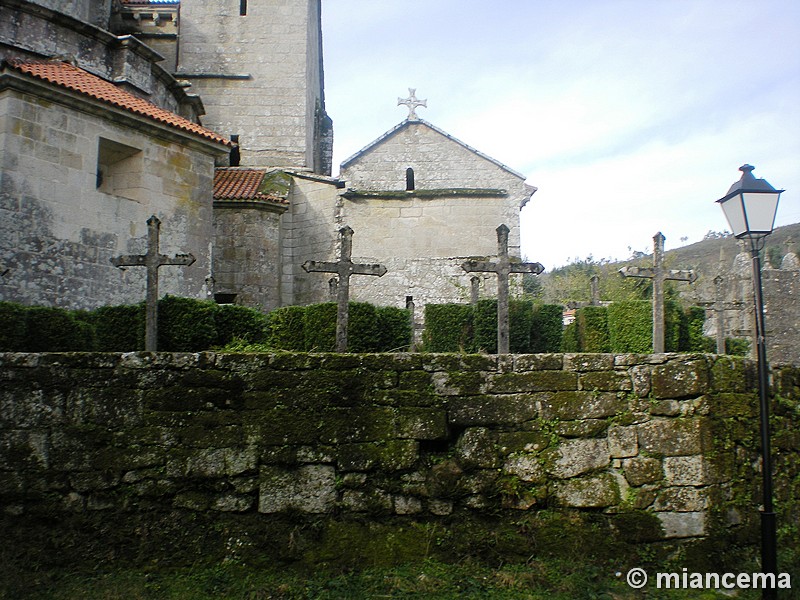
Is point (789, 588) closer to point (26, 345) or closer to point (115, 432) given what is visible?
point (115, 432)

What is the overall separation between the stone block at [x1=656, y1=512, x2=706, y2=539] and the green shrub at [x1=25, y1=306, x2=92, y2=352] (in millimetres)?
6450

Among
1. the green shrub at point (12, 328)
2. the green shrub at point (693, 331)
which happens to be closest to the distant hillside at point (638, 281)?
the green shrub at point (693, 331)

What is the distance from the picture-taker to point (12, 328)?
678 centimetres

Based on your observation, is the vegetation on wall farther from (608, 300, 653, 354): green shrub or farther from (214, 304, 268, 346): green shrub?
(608, 300, 653, 354): green shrub

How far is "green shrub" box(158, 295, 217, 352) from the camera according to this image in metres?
8.71

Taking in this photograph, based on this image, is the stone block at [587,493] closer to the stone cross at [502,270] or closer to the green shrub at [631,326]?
the stone cross at [502,270]

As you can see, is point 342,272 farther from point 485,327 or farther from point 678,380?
point 678,380

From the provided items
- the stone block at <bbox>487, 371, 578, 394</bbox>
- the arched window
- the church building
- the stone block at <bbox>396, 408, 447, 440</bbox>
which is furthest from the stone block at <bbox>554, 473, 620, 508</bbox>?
the arched window

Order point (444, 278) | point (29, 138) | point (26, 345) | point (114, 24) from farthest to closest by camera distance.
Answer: point (114, 24) → point (444, 278) → point (29, 138) → point (26, 345)

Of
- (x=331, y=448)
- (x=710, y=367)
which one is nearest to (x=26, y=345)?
(x=331, y=448)

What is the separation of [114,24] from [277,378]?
17145 mm

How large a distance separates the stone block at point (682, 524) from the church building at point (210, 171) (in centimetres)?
600

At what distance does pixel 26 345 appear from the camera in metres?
6.93

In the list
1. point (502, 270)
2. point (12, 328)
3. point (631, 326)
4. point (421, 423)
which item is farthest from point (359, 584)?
point (631, 326)
